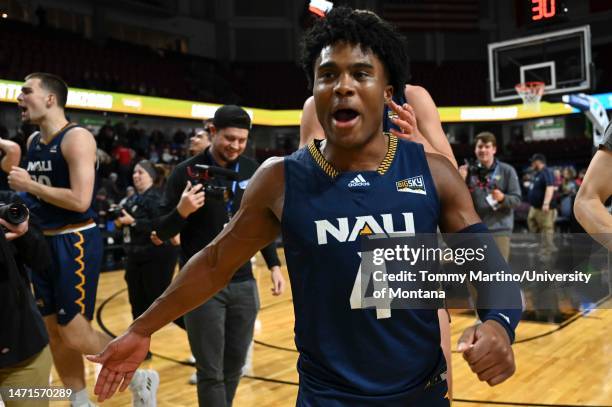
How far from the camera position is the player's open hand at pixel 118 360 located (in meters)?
1.76

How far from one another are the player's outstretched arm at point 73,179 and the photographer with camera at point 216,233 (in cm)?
53

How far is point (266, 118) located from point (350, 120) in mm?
19388

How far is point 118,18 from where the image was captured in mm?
19734

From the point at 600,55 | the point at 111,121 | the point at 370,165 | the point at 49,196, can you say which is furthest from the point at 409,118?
the point at 600,55

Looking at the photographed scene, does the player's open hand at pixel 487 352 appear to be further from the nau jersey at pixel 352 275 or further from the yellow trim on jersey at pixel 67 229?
the yellow trim on jersey at pixel 67 229

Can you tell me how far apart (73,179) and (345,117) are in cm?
267

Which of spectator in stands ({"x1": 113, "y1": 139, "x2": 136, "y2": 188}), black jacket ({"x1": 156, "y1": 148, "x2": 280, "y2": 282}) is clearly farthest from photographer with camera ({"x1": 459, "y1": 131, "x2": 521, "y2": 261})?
spectator in stands ({"x1": 113, "y1": 139, "x2": 136, "y2": 188})

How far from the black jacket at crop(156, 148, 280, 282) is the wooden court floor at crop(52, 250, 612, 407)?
1345mm

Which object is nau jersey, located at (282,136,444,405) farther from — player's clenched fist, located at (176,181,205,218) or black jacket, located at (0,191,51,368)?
player's clenched fist, located at (176,181,205,218)

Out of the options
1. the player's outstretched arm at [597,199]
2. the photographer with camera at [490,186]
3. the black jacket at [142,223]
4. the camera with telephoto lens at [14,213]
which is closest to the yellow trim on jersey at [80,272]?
the camera with telephoto lens at [14,213]

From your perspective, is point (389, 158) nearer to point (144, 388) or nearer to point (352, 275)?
point (352, 275)

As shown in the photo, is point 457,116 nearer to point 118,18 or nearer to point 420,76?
point 420,76

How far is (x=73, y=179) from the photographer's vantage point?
374 centimetres

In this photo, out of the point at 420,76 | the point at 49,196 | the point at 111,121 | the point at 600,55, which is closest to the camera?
the point at 49,196
